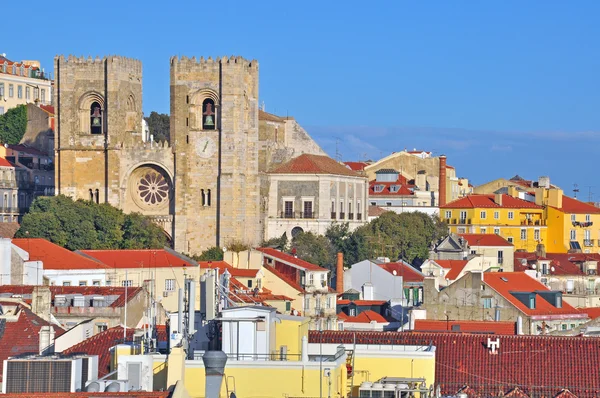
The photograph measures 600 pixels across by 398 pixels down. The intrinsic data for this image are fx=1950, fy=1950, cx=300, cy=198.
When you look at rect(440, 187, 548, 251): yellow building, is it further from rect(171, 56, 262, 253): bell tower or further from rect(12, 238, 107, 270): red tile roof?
rect(12, 238, 107, 270): red tile roof

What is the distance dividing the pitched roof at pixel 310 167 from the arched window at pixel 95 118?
38.5ft

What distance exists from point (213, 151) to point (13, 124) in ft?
106

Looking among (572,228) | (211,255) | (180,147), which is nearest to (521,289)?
(211,255)

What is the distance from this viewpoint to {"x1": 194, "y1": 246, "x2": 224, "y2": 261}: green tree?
90.0 metres

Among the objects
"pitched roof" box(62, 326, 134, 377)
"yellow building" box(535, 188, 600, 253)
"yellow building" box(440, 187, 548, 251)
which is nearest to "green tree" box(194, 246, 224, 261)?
"yellow building" box(440, 187, 548, 251)

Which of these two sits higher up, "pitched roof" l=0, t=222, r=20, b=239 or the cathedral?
the cathedral

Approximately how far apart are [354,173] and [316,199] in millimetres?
5884

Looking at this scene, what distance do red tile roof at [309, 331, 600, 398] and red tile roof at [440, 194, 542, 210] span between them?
88.3m

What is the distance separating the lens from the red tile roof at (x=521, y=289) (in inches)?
2338

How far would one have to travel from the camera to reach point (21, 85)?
13900 cm

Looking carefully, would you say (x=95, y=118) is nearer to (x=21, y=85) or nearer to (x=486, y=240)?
(x=486, y=240)

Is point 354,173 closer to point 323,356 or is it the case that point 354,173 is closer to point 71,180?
point 71,180

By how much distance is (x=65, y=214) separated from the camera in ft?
296

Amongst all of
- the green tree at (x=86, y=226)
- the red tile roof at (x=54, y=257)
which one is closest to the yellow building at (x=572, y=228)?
the green tree at (x=86, y=226)
